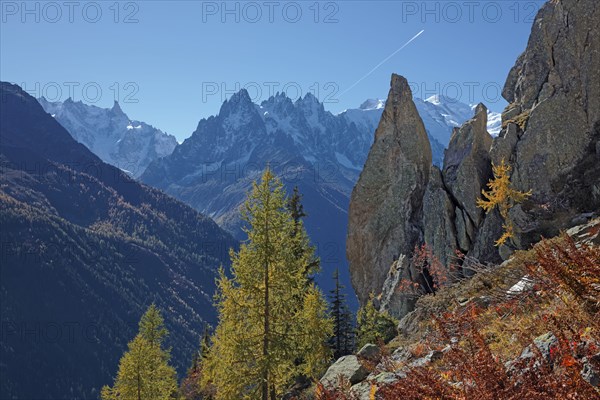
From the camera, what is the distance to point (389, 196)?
137ft

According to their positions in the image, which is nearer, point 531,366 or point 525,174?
point 531,366

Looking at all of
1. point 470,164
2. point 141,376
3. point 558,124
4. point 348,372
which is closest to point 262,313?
point 348,372

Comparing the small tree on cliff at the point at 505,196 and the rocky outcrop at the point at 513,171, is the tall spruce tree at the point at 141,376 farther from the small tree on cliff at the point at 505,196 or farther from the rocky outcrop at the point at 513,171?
the small tree on cliff at the point at 505,196

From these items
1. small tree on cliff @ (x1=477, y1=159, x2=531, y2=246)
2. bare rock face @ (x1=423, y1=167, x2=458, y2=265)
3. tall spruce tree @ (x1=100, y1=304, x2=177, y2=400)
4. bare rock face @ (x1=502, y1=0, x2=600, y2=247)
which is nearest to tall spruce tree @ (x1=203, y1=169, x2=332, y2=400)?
tall spruce tree @ (x1=100, y1=304, x2=177, y2=400)

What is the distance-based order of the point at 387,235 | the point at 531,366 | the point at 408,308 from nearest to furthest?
the point at 531,366
the point at 408,308
the point at 387,235

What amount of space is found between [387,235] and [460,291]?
26.6m

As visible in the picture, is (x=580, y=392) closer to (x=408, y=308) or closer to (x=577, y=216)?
(x=577, y=216)

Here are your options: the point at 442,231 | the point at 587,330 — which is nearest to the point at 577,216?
the point at 442,231

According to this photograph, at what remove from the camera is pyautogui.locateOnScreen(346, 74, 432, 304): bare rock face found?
40375 millimetres

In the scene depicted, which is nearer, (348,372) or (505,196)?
(348,372)

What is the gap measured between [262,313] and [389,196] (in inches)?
1000

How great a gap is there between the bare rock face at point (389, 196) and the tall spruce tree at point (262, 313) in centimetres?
2179

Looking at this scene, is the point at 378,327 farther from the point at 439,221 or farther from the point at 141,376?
the point at 141,376

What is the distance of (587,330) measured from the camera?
4461mm
